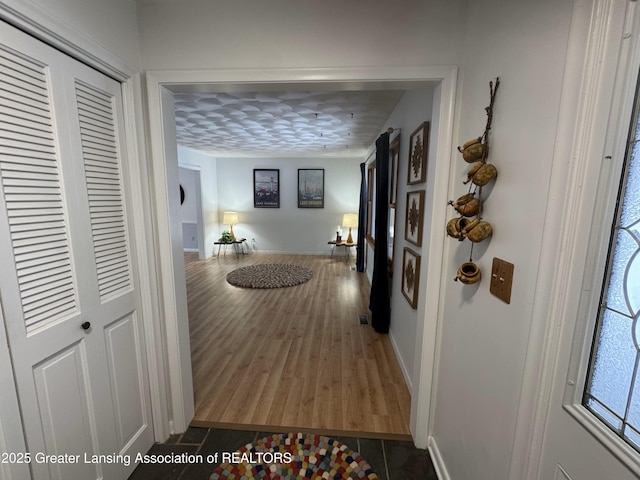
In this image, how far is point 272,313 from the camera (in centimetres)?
342

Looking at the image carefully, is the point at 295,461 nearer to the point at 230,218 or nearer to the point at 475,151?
the point at 475,151

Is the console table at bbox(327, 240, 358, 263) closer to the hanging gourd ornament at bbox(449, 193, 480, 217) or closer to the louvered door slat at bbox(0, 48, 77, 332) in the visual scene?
the hanging gourd ornament at bbox(449, 193, 480, 217)

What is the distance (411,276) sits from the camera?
199 centimetres

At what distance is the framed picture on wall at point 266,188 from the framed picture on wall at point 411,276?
16.1 ft

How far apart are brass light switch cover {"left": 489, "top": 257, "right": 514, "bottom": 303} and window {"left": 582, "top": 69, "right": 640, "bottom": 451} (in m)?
0.24

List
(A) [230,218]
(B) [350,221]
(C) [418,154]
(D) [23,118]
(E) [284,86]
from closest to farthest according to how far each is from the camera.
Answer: (D) [23,118]
(E) [284,86]
(C) [418,154]
(B) [350,221]
(A) [230,218]

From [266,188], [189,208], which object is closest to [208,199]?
[189,208]

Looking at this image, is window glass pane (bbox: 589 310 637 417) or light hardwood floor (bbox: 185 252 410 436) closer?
window glass pane (bbox: 589 310 637 417)

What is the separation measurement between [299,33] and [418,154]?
3.38 ft

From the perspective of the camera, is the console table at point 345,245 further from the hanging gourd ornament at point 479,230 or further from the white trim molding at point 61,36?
the white trim molding at point 61,36

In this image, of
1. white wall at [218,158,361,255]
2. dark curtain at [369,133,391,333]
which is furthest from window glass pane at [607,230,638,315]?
white wall at [218,158,361,255]

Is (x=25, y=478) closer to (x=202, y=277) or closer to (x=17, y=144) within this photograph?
(x=17, y=144)

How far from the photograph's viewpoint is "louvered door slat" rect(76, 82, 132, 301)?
112 centimetres

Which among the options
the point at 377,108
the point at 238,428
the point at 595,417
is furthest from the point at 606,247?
the point at 377,108
